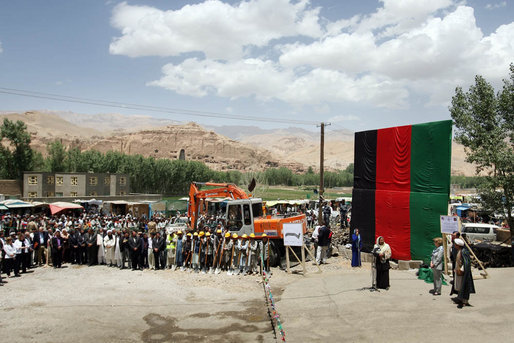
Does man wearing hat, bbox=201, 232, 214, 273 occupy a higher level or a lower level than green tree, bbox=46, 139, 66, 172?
lower

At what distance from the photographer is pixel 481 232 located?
27.3 m

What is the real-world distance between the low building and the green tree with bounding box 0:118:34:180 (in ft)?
78.3

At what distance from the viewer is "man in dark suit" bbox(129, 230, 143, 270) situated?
1664 cm

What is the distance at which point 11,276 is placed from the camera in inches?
609

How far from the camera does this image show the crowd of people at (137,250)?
15.9 m

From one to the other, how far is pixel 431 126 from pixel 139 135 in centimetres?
18829

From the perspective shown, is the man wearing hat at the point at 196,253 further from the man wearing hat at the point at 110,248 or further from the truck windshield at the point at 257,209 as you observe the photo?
the man wearing hat at the point at 110,248

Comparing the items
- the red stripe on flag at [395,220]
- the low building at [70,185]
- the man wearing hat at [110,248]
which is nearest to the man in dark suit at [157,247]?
the man wearing hat at [110,248]

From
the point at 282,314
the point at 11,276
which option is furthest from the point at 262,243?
the point at 11,276

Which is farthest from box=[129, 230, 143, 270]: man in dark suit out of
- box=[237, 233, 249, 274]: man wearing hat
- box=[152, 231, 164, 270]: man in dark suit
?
box=[237, 233, 249, 274]: man wearing hat

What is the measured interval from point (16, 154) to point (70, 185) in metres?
26.3

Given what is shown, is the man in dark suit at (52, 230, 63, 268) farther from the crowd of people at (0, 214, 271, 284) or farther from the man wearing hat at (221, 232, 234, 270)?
the man wearing hat at (221, 232, 234, 270)

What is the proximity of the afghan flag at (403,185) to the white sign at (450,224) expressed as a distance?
2.87 m

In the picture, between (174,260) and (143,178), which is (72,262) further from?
(143,178)
